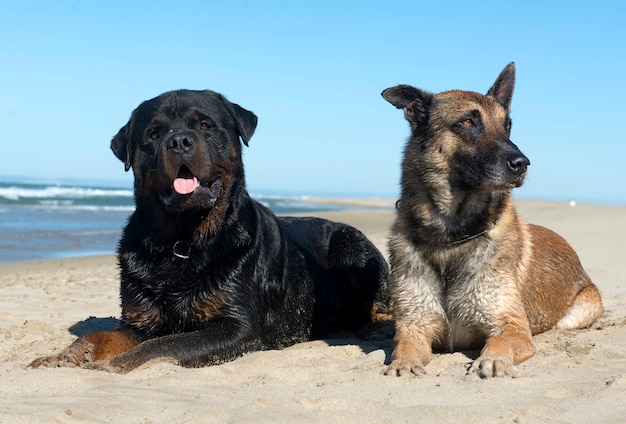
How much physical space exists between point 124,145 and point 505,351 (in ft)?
11.2

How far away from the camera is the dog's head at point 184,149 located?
529 cm

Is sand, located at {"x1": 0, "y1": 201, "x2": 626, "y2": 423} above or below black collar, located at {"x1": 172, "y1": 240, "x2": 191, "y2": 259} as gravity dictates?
below

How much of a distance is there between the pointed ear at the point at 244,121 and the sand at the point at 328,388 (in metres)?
1.86

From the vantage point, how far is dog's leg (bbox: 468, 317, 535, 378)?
4.40 metres

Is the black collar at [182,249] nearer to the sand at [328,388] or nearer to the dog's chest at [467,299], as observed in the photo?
the sand at [328,388]

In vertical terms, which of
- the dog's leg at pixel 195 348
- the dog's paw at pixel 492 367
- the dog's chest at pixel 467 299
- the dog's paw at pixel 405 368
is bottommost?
the dog's leg at pixel 195 348

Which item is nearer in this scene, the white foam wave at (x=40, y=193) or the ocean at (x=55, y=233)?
the ocean at (x=55, y=233)

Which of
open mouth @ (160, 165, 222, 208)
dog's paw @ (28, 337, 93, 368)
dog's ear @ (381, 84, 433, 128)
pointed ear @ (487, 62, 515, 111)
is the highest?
pointed ear @ (487, 62, 515, 111)

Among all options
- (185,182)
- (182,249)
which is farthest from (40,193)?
(185,182)

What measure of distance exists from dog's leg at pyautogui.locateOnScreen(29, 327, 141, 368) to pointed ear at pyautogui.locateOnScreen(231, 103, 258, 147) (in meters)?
1.87

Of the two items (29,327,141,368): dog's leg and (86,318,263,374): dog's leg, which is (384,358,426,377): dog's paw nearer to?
(86,318,263,374): dog's leg

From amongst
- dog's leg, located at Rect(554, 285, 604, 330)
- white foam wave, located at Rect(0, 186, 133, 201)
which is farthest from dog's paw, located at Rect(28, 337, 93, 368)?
white foam wave, located at Rect(0, 186, 133, 201)

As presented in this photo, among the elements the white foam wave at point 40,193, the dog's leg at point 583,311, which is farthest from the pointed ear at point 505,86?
the white foam wave at point 40,193

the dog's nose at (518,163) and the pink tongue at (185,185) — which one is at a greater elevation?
the dog's nose at (518,163)
